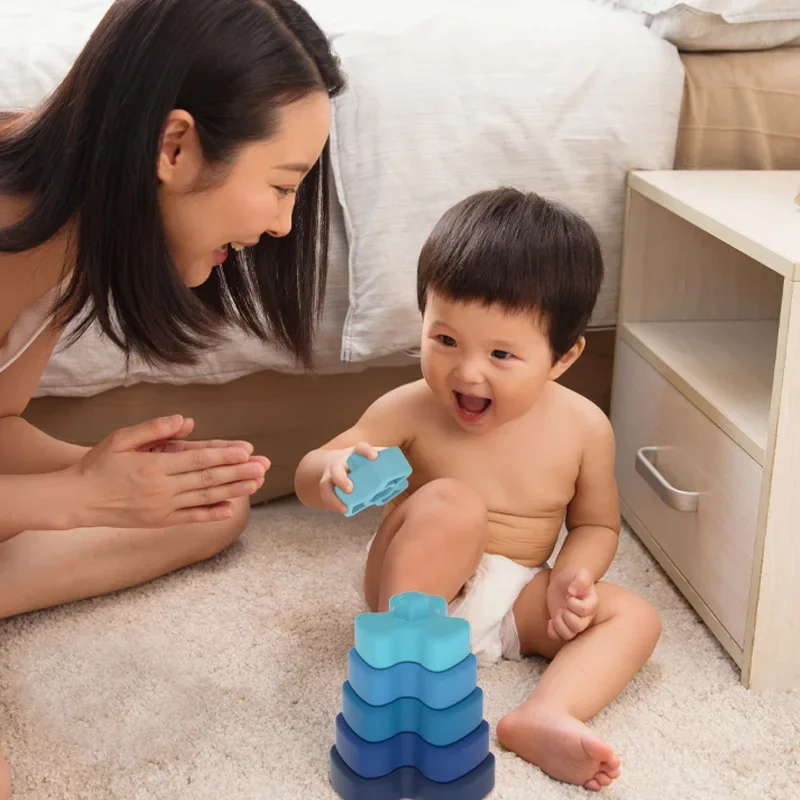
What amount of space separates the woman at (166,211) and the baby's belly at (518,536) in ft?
0.81

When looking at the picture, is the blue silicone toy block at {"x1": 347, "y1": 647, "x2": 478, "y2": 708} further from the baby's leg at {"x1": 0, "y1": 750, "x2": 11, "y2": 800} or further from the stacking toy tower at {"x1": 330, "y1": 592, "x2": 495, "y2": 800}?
the baby's leg at {"x1": 0, "y1": 750, "x2": 11, "y2": 800}

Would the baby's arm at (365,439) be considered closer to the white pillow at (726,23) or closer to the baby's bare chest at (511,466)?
the baby's bare chest at (511,466)

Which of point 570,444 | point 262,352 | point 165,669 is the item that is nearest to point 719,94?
point 570,444

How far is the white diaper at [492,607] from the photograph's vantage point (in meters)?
1.02

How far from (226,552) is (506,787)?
1.61 feet

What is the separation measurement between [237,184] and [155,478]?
251 mm

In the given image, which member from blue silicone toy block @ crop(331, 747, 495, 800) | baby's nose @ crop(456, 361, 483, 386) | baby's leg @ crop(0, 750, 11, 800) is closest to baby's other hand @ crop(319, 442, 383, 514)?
baby's nose @ crop(456, 361, 483, 386)

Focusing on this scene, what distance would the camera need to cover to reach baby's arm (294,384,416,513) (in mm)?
1018

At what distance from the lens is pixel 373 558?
104cm

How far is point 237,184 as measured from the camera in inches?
32.4

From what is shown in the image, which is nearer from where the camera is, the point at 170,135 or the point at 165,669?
the point at 170,135

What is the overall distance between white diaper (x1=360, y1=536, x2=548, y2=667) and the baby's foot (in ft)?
0.37

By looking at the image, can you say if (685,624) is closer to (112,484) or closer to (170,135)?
(112,484)

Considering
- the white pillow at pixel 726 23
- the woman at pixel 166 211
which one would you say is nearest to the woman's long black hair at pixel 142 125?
the woman at pixel 166 211
